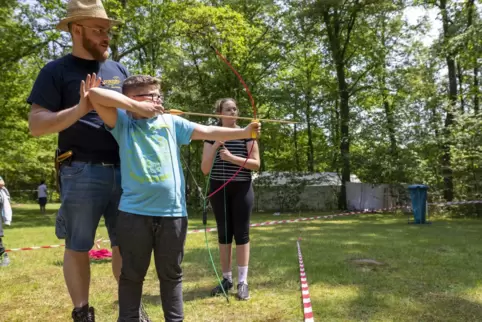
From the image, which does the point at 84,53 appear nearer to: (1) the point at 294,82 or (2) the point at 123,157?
(2) the point at 123,157

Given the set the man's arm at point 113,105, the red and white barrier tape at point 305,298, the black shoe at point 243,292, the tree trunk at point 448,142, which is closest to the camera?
the man's arm at point 113,105

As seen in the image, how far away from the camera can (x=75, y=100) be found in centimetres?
261

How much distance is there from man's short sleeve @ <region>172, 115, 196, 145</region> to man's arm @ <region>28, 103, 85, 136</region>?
54 cm

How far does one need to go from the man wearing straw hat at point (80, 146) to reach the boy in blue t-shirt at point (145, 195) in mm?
350

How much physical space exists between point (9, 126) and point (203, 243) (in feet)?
53.4

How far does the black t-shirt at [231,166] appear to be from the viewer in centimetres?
389

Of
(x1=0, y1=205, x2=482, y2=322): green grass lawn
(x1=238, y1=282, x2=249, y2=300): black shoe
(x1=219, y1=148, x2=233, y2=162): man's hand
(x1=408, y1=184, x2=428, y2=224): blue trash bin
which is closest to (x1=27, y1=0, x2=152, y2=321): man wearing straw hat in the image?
(x1=0, y1=205, x2=482, y2=322): green grass lawn

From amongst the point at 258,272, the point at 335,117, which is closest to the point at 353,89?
the point at 335,117

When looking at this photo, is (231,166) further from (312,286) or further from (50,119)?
(50,119)

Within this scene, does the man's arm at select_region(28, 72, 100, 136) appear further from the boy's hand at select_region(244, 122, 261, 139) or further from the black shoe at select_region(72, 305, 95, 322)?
the black shoe at select_region(72, 305, 95, 322)

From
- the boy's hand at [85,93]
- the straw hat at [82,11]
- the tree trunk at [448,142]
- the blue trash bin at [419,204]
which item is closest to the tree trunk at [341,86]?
the tree trunk at [448,142]

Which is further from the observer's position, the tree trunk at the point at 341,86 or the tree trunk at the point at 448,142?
the tree trunk at the point at 341,86

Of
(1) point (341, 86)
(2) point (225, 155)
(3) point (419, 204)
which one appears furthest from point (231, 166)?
(1) point (341, 86)

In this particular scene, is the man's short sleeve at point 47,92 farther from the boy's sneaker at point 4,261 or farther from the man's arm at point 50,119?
the boy's sneaker at point 4,261
